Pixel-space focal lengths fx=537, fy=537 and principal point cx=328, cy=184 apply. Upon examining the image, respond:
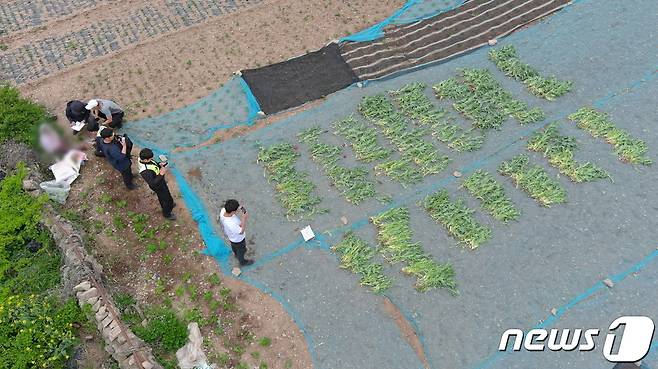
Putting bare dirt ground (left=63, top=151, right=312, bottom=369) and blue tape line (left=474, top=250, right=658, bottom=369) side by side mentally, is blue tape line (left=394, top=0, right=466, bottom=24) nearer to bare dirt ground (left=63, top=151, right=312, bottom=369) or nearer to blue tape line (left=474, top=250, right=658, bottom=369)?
bare dirt ground (left=63, top=151, right=312, bottom=369)

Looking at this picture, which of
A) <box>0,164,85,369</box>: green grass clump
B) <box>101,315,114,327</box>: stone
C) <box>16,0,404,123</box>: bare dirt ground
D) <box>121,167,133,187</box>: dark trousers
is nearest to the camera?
<box>0,164,85,369</box>: green grass clump

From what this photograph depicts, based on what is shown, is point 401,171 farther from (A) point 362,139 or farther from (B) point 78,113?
(B) point 78,113

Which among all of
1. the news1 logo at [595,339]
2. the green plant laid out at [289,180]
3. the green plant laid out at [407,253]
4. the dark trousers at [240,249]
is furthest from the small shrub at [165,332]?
the news1 logo at [595,339]

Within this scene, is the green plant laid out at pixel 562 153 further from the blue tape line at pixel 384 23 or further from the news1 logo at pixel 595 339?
the blue tape line at pixel 384 23

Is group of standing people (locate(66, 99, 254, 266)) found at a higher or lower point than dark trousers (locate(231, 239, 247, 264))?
higher

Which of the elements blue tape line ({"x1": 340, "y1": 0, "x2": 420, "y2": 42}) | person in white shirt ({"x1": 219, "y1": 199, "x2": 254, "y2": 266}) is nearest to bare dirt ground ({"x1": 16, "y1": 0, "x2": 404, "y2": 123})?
blue tape line ({"x1": 340, "y1": 0, "x2": 420, "y2": 42})

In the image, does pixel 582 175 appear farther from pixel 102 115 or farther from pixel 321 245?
pixel 102 115

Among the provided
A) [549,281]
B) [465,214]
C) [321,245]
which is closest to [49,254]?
[321,245]
